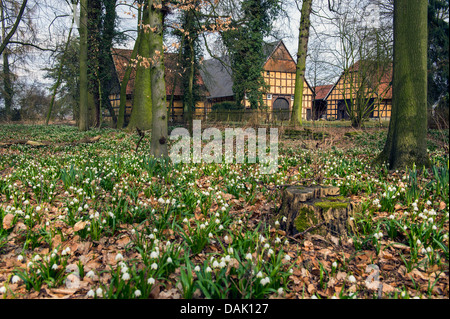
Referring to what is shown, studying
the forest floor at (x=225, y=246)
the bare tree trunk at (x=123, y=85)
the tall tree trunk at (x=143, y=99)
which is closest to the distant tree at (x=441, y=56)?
the forest floor at (x=225, y=246)

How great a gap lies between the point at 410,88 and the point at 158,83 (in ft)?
17.4

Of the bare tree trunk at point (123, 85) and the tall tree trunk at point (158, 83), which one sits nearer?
the tall tree trunk at point (158, 83)

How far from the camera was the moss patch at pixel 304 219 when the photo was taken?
3318 mm

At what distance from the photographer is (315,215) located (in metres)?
3.31

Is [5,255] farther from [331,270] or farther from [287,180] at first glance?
[287,180]

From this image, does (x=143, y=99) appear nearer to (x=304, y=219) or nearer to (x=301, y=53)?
(x=301, y=53)

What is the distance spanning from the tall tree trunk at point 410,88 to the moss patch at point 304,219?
2.17 meters

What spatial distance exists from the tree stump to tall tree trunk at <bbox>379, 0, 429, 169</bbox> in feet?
5.89

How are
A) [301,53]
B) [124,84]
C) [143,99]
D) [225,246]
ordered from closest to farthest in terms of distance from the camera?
[225,246], [301,53], [143,99], [124,84]

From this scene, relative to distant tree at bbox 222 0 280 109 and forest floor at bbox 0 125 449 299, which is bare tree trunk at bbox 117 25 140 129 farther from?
forest floor at bbox 0 125 449 299

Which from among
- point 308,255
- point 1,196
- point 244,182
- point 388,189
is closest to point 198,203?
→ point 244,182

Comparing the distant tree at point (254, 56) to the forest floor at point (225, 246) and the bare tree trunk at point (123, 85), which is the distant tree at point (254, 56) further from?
the forest floor at point (225, 246)

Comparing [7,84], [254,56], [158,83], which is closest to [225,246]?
[158,83]
